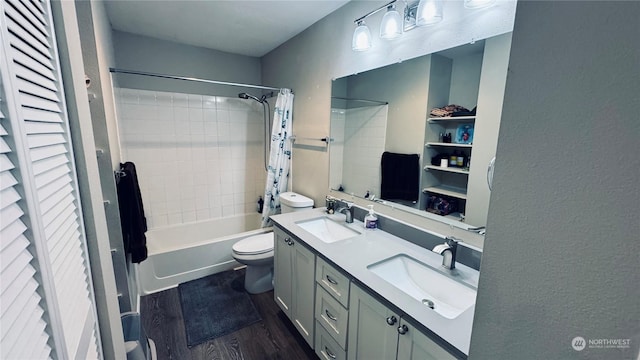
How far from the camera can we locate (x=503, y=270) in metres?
0.46

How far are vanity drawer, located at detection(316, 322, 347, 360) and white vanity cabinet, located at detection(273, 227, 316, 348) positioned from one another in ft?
0.20

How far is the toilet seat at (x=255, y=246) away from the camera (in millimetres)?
2262

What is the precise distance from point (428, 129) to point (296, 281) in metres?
1.31

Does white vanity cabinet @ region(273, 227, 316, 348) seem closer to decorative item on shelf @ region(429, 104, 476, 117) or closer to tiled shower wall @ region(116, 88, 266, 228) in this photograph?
decorative item on shelf @ region(429, 104, 476, 117)

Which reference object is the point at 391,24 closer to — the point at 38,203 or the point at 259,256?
the point at 38,203

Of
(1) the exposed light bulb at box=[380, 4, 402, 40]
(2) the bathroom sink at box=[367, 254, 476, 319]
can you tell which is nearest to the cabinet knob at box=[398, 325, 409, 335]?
(2) the bathroom sink at box=[367, 254, 476, 319]

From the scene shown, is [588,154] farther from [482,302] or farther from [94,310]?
[94,310]

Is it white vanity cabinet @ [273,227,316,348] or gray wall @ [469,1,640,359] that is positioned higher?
gray wall @ [469,1,640,359]

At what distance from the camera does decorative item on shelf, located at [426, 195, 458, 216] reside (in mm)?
1430

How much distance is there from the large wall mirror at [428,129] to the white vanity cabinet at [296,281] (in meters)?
0.67

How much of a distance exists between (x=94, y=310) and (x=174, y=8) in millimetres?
2267

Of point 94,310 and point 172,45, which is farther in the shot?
point 172,45

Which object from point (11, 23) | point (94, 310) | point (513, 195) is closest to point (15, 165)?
point (11, 23)

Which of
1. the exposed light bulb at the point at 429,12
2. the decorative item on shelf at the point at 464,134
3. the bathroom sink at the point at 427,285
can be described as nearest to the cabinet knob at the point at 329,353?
the bathroom sink at the point at 427,285
